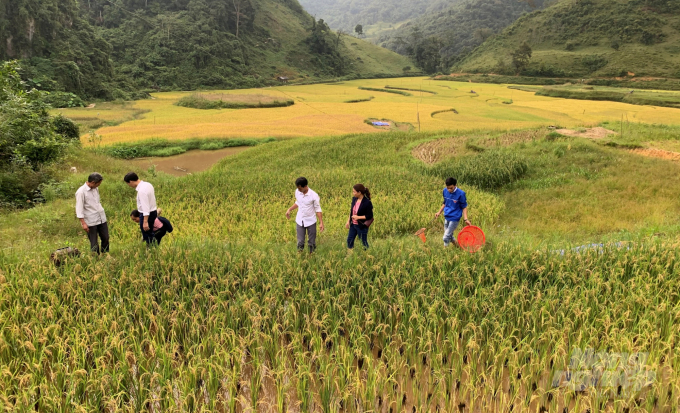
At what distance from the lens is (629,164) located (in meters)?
12.4

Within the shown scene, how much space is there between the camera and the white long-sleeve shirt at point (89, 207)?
5.76 m

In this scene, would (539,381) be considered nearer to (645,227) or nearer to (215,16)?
(645,227)

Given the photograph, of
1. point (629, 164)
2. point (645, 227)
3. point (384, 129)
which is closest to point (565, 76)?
point (384, 129)

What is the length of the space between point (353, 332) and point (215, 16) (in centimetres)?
7613

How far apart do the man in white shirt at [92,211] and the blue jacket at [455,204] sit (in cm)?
568

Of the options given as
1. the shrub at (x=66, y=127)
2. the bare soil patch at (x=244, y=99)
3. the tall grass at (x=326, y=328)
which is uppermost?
the bare soil patch at (x=244, y=99)

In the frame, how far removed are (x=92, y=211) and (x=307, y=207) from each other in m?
3.51

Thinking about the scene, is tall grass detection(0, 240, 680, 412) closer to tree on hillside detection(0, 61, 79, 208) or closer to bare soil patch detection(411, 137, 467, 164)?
tree on hillside detection(0, 61, 79, 208)

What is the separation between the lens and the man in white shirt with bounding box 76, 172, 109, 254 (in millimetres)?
5746

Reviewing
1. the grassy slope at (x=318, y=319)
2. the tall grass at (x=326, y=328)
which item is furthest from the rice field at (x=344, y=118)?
the tall grass at (x=326, y=328)

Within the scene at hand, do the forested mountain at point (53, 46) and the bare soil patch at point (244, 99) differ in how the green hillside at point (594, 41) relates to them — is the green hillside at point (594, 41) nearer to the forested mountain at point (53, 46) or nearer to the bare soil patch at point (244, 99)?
the bare soil patch at point (244, 99)

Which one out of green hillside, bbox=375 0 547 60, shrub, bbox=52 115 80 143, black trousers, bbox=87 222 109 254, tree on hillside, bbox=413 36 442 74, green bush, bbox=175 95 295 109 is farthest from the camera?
green hillside, bbox=375 0 547 60

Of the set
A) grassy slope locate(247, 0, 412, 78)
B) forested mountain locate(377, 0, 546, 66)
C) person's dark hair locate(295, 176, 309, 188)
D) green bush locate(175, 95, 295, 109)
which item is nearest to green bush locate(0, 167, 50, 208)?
person's dark hair locate(295, 176, 309, 188)

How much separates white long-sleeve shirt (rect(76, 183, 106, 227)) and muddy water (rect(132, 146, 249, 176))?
1167cm
